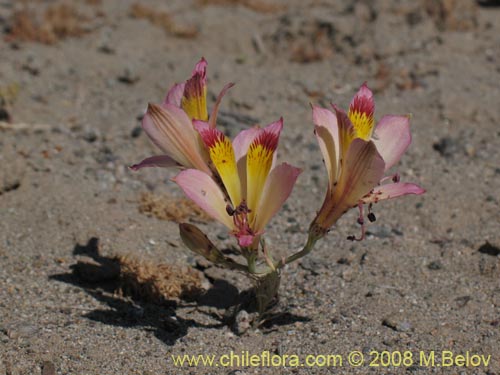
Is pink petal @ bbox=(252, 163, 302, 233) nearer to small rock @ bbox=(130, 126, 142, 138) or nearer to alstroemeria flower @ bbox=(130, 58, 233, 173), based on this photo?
alstroemeria flower @ bbox=(130, 58, 233, 173)

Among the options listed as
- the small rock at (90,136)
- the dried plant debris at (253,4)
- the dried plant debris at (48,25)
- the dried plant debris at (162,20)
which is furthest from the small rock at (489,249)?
the dried plant debris at (48,25)

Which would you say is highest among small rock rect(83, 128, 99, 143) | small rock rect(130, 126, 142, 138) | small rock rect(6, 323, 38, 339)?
small rock rect(130, 126, 142, 138)

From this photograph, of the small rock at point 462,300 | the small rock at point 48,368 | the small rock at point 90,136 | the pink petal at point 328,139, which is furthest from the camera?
the small rock at point 90,136

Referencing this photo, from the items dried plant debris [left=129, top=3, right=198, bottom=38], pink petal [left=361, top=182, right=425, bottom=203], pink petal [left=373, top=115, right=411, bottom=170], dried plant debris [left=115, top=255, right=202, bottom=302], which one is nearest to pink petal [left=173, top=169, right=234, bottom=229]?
pink petal [left=361, top=182, right=425, bottom=203]

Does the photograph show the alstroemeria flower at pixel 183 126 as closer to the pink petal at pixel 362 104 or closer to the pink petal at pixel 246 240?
the pink petal at pixel 246 240

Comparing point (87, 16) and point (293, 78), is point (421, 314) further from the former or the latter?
point (87, 16)

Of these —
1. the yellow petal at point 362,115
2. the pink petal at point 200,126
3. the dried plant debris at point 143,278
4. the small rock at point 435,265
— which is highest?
the yellow petal at point 362,115
